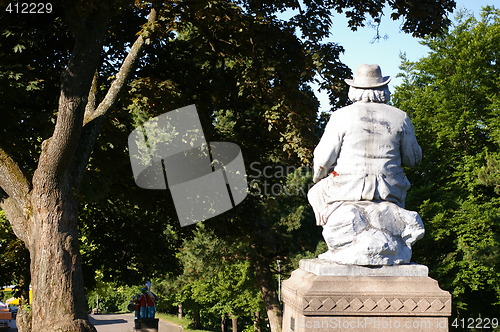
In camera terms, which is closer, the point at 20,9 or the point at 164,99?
the point at 20,9

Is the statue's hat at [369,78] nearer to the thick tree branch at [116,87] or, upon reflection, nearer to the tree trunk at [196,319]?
the thick tree branch at [116,87]

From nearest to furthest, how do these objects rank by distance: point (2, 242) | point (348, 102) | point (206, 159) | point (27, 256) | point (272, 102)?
point (348, 102) < point (272, 102) < point (206, 159) < point (27, 256) < point (2, 242)

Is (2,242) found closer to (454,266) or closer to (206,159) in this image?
(206,159)

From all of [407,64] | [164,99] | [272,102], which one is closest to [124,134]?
[164,99]

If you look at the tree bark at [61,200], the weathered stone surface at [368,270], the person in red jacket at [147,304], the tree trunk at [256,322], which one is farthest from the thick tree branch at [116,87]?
the tree trunk at [256,322]

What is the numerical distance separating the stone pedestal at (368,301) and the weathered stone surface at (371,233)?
0.12 metres

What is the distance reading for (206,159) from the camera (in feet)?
52.4

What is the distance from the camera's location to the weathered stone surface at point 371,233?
5.42 m

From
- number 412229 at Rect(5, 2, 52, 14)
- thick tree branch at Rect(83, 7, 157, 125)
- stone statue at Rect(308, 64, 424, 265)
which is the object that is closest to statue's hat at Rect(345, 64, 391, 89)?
stone statue at Rect(308, 64, 424, 265)

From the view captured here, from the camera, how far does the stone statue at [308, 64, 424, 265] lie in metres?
5.46

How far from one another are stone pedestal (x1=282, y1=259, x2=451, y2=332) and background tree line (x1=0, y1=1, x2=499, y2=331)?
19.4 feet

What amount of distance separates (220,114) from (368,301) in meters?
13.4

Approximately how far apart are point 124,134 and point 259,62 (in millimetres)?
3564

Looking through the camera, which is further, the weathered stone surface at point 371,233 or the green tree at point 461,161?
the green tree at point 461,161
